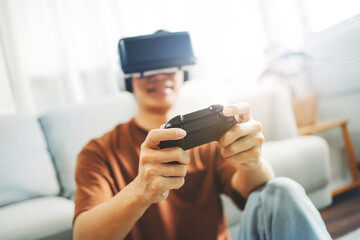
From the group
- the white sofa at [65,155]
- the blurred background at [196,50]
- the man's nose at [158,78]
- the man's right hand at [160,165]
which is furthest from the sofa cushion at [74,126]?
the man's right hand at [160,165]

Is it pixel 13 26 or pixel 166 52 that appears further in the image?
pixel 13 26

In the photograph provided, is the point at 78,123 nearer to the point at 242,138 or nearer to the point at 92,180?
the point at 92,180

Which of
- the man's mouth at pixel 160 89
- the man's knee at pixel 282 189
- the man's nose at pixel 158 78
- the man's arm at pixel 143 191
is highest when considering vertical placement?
the man's nose at pixel 158 78

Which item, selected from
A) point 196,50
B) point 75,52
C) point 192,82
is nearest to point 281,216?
point 196,50

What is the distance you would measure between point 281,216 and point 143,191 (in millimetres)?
201

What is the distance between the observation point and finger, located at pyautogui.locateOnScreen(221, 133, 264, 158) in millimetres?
347

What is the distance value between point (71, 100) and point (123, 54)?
3.63ft

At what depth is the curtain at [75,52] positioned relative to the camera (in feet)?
3.67

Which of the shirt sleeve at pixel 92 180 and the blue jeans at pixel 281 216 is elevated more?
the shirt sleeve at pixel 92 180

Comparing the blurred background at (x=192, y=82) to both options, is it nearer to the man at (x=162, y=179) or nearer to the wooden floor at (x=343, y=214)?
the wooden floor at (x=343, y=214)

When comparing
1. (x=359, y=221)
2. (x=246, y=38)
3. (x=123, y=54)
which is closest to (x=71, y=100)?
(x=246, y=38)

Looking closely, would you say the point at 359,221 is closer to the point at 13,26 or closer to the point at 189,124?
the point at 189,124

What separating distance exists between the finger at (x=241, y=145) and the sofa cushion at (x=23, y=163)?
0.73 m

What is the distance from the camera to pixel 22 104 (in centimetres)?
126
